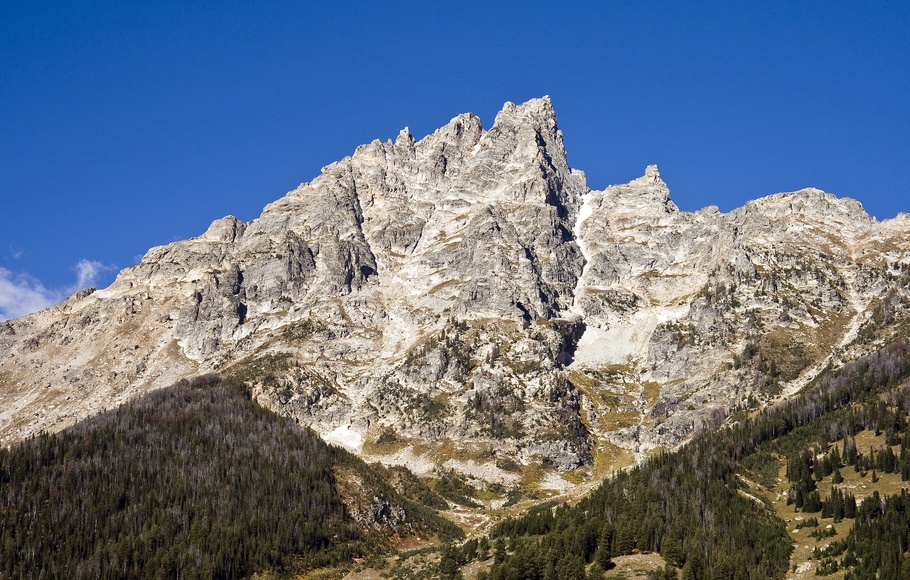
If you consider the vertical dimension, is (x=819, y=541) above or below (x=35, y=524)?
below

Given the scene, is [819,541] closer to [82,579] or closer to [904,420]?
[904,420]

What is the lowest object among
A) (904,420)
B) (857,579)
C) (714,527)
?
(857,579)

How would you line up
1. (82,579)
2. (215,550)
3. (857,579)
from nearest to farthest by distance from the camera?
(857,579) → (82,579) → (215,550)

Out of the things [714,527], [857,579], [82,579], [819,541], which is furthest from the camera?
[82,579]

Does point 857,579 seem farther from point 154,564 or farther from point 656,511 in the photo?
point 154,564

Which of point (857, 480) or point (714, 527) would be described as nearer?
point (714, 527)

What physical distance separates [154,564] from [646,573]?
343 feet

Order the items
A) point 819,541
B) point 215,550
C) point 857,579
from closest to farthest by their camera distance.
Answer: point 857,579, point 819,541, point 215,550

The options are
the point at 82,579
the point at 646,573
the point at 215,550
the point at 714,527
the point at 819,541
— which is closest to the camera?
the point at 646,573

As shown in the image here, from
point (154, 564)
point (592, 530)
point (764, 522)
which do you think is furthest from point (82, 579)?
point (764, 522)

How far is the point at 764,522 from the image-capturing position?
541 ft

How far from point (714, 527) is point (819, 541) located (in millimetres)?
18634

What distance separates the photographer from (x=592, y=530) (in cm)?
15438

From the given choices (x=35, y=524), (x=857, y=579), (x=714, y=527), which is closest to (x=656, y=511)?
(x=714, y=527)
